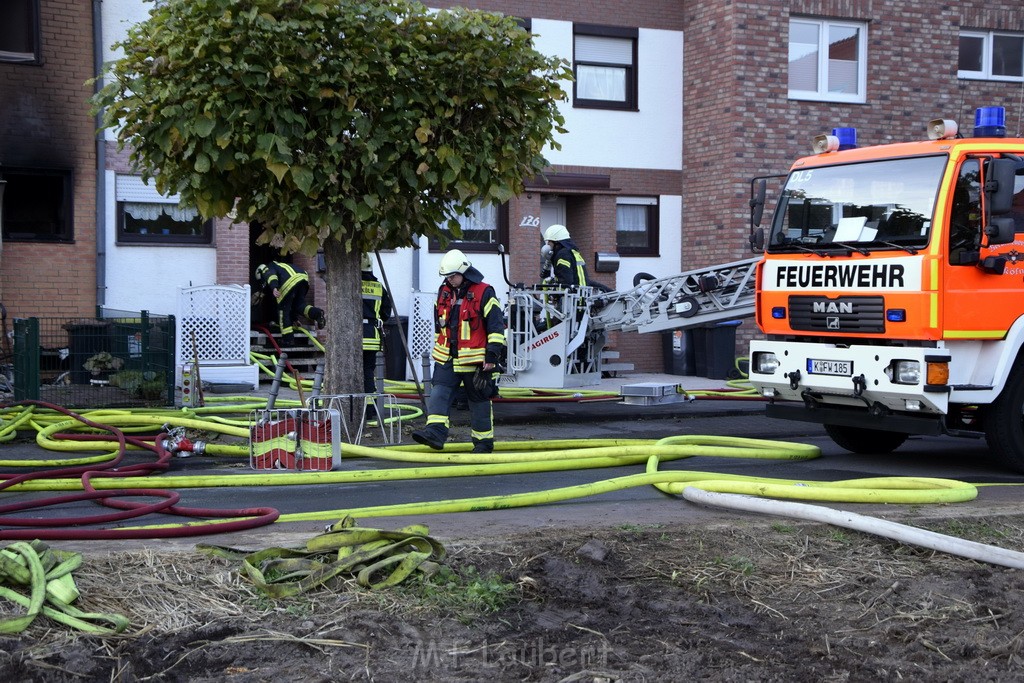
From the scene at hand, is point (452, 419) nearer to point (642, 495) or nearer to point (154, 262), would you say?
point (642, 495)

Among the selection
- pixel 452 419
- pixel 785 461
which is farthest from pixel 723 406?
pixel 785 461

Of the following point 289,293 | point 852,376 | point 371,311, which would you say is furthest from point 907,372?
point 289,293

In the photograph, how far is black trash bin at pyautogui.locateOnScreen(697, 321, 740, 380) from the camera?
18.2 metres

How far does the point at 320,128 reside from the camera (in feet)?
30.9

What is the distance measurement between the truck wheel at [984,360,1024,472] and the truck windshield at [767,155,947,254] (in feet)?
4.27

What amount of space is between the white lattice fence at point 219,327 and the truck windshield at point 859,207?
7.76 meters

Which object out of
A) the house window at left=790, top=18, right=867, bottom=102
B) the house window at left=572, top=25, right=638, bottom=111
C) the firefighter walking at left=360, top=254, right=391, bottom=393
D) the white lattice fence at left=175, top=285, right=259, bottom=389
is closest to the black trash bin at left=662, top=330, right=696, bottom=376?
the house window at left=572, top=25, right=638, bottom=111

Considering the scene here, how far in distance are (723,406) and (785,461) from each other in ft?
14.9

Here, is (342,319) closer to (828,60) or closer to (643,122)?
(643,122)

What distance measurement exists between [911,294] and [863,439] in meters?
2.20

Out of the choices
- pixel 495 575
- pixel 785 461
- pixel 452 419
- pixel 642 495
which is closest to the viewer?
pixel 495 575

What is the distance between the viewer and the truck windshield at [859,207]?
878 centimetres

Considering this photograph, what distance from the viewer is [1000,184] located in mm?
8406

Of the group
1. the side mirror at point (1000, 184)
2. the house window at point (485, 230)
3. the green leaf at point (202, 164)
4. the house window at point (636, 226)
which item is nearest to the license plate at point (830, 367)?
the side mirror at point (1000, 184)
